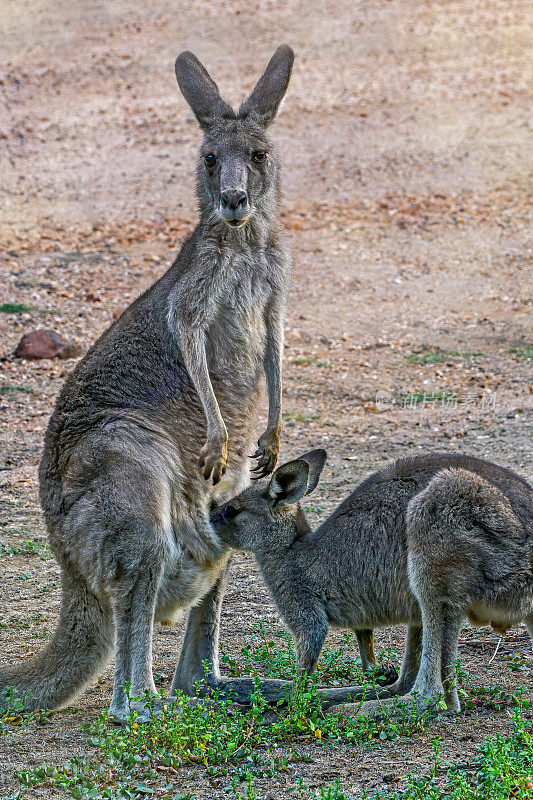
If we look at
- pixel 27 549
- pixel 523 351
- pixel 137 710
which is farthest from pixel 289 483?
pixel 523 351

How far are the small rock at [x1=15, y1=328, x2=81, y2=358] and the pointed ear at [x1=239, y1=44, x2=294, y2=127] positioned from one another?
16.5ft

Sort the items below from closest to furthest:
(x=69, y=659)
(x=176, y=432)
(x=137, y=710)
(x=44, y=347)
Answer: (x=137, y=710)
(x=69, y=659)
(x=176, y=432)
(x=44, y=347)

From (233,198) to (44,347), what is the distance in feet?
17.8

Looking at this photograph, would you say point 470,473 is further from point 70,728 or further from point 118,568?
point 70,728

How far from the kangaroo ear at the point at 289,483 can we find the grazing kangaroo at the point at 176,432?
28cm

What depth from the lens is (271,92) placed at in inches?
204

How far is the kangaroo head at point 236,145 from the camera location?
4.83 metres

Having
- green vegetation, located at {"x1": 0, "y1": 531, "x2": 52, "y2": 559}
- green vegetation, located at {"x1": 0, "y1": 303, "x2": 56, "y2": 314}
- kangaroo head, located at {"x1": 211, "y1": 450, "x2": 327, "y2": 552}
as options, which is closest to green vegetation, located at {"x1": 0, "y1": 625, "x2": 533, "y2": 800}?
kangaroo head, located at {"x1": 211, "y1": 450, "x2": 327, "y2": 552}

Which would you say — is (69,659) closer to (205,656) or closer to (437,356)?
(205,656)

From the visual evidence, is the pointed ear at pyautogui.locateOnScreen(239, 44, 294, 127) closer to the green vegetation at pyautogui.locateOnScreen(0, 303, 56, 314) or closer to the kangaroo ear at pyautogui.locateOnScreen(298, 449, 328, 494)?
the kangaroo ear at pyautogui.locateOnScreen(298, 449, 328, 494)

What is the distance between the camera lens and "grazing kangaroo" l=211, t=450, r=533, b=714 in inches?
157

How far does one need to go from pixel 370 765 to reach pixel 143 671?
106cm

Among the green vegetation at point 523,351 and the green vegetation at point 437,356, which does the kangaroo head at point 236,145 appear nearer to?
the green vegetation at point 437,356

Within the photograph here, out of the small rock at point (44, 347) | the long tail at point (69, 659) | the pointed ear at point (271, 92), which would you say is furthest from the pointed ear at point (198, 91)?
the small rock at point (44, 347)
